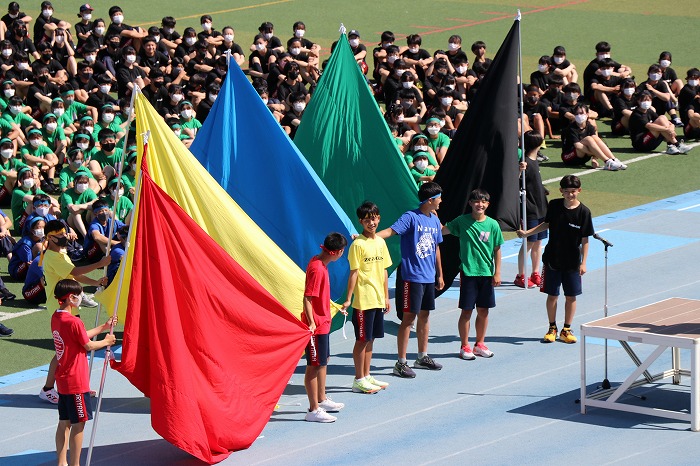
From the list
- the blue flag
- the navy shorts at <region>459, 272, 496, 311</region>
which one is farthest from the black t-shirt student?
the blue flag

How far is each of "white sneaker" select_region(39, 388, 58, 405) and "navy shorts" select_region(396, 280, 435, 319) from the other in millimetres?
3458

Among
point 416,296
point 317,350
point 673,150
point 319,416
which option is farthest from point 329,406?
point 673,150

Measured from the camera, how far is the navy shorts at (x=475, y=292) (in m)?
14.6

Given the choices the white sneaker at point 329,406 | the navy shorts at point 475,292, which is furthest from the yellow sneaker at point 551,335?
the white sneaker at point 329,406

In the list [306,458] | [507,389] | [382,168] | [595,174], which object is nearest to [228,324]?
[306,458]

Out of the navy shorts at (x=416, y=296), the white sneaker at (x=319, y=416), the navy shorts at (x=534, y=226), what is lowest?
the white sneaker at (x=319, y=416)

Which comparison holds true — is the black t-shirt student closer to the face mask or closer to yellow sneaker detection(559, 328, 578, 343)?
yellow sneaker detection(559, 328, 578, 343)

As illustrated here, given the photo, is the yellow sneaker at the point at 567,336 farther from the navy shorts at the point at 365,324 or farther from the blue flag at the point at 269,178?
the navy shorts at the point at 365,324

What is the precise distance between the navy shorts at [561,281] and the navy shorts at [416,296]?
58.9 inches

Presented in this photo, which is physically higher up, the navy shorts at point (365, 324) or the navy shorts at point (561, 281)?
the navy shorts at point (561, 281)

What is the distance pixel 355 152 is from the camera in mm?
15805

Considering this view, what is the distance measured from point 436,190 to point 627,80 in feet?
42.5

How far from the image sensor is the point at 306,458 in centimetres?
1196

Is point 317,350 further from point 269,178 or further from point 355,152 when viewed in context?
point 355,152
